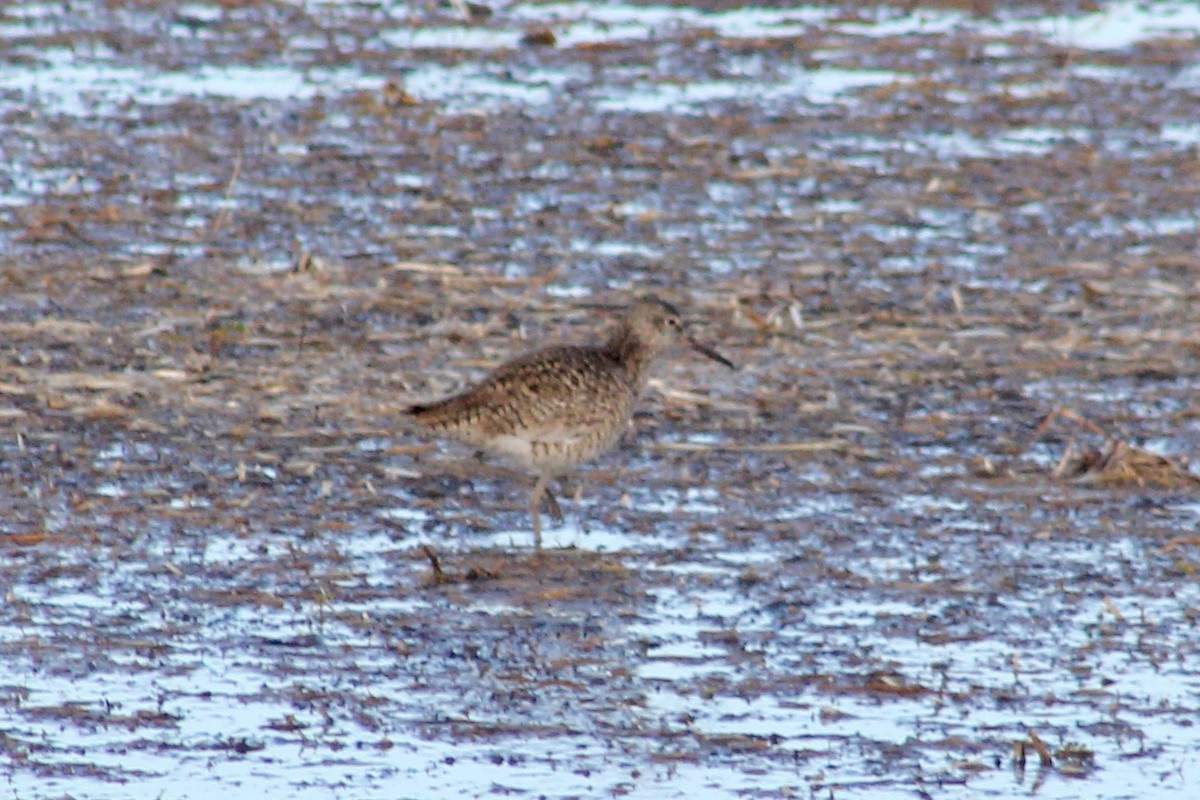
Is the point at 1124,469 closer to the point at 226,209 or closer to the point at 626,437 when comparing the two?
the point at 626,437

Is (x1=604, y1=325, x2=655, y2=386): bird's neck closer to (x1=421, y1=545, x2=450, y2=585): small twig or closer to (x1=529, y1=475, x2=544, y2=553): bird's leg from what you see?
(x1=529, y1=475, x2=544, y2=553): bird's leg

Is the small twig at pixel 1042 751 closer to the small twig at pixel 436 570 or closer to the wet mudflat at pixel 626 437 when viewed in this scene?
the wet mudflat at pixel 626 437

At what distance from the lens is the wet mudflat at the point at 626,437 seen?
6656 mm

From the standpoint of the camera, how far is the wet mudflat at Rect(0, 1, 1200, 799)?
6656 mm

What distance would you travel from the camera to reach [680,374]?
1076 centimetres

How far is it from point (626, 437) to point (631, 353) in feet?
2.03

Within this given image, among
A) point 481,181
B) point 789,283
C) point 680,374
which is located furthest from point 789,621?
point 481,181

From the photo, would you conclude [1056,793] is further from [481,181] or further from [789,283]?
[481,181]

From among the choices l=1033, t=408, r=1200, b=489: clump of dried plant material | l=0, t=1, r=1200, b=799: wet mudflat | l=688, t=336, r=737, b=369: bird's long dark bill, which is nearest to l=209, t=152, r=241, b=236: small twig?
l=0, t=1, r=1200, b=799: wet mudflat

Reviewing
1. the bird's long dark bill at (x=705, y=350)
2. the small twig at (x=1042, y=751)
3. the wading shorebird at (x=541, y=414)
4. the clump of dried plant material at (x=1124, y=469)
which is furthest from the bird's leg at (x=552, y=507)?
the small twig at (x=1042, y=751)

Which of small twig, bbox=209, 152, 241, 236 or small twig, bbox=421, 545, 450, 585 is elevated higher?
small twig, bbox=209, 152, 241, 236

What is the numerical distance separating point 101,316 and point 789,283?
346cm

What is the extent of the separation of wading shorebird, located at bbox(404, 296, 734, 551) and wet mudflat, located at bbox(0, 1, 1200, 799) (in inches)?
9.8

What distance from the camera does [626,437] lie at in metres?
9.91
